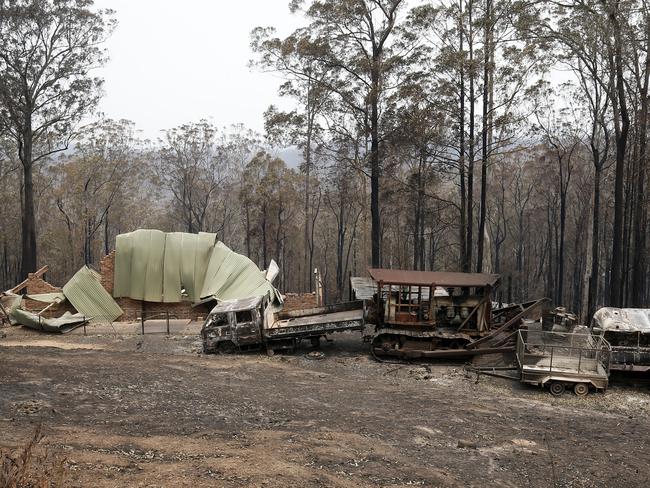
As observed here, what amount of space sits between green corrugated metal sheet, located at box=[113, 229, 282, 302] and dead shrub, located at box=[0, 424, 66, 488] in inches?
683

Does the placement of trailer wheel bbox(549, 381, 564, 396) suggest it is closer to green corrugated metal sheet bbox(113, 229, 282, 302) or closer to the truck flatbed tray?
the truck flatbed tray

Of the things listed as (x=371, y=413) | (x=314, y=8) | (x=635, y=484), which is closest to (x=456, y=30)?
(x=314, y=8)

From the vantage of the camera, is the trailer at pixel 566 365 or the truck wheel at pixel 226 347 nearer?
the trailer at pixel 566 365

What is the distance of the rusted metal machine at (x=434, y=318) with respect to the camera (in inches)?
624

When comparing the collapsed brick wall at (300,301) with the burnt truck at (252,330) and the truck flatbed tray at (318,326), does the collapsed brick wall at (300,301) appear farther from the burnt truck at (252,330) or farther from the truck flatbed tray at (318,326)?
the burnt truck at (252,330)

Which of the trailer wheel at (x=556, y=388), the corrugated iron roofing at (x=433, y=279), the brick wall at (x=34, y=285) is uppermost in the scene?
the corrugated iron roofing at (x=433, y=279)

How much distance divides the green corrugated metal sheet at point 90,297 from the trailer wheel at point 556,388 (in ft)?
61.2

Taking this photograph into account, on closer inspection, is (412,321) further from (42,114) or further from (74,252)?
(74,252)

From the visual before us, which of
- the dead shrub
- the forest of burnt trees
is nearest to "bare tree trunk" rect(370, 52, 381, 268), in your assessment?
the forest of burnt trees

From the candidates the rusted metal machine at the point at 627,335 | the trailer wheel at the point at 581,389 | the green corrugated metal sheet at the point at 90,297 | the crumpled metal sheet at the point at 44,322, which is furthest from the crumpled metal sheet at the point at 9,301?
the rusted metal machine at the point at 627,335

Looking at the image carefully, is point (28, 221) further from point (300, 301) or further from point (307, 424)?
point (307, 424)

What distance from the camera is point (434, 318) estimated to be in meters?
16.3

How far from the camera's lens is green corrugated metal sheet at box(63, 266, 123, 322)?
2381cm

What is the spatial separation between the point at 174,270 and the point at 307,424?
664 inches
